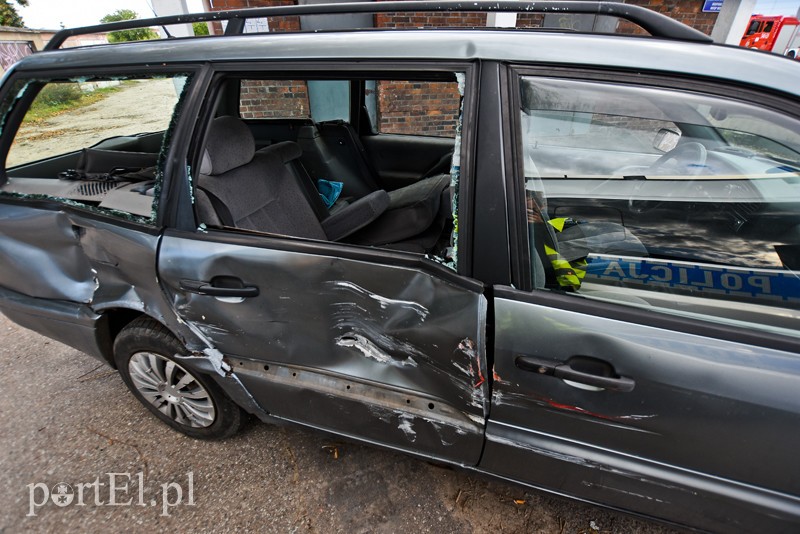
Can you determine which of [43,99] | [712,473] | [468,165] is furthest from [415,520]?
[43,99]

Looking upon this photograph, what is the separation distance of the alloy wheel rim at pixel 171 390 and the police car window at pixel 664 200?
63.6 inches

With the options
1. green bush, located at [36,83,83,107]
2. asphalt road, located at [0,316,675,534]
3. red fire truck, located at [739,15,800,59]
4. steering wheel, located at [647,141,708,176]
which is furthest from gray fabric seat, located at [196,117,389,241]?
red fire truck, located at [739,15,800,59]

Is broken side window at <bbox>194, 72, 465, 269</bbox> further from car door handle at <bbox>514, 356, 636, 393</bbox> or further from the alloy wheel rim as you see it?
the alloy wheel rim

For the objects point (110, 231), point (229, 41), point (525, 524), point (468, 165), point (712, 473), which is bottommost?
point (525, 524)

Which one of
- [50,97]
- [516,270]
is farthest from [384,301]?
[50,97]

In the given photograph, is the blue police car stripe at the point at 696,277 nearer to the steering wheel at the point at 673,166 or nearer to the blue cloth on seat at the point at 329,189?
the steering wheel at the point at 673,166

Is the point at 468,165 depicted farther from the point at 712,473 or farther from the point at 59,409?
the point at 59,409

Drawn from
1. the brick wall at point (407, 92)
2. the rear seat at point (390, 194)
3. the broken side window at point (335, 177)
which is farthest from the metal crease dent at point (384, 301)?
the brick wall at point (407, 92)

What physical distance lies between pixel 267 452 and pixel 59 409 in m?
1.26

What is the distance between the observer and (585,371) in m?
1.16

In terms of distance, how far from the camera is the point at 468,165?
120 cm

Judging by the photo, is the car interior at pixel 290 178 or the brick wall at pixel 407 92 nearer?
the car interior at pixel 290 178

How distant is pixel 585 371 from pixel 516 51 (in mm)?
916

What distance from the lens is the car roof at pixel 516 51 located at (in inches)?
41.4
